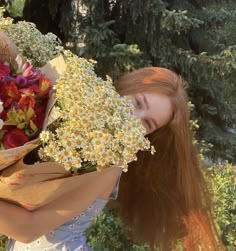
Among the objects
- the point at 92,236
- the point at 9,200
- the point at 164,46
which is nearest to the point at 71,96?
the point at 9,200

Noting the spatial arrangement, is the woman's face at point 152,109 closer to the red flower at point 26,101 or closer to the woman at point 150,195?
the woman at point 150,195

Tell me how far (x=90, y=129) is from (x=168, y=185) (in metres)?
0.79

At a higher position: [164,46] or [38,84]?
[164,46]

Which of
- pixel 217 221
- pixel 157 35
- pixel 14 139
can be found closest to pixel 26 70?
pixel 14 139

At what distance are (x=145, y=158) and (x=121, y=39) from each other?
3699 millimetres

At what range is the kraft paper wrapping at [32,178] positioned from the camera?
143cm

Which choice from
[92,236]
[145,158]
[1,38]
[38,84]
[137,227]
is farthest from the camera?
[92,236]

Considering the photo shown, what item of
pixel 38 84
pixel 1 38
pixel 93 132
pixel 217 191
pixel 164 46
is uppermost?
pixel 164 46

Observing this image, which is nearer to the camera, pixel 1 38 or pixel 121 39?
pixel 1 38

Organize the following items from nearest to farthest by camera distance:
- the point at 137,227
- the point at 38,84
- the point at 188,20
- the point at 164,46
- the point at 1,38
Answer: the point at 38,84 → the point at 1,38 → the point at 137,227 → the point at 188,20 → the point at 164,46

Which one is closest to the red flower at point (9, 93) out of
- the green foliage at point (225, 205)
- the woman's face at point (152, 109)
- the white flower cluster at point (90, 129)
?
the white flower cluster at point (90, 129)

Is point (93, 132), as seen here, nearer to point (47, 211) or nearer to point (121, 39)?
point (47, 211)

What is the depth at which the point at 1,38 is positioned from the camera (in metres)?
1.69

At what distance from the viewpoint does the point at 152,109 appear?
184 centimetres
